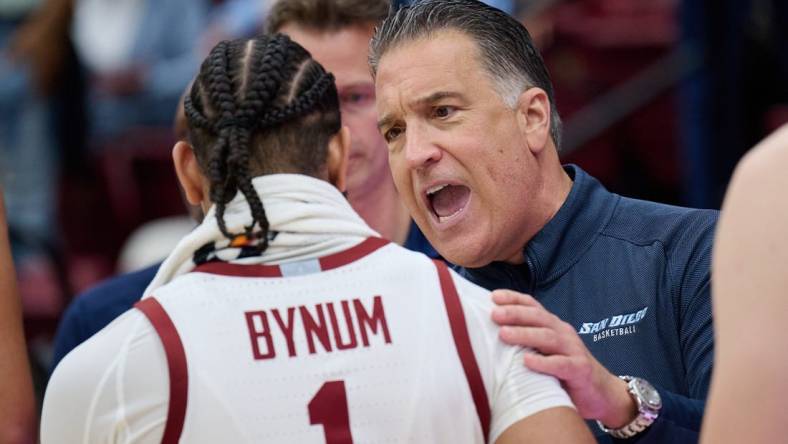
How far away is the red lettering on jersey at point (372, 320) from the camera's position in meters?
2.26

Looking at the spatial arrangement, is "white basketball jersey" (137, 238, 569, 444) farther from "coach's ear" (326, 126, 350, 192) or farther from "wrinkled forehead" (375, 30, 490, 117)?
"wrinkled forehead" (375, 30, 490, 117)

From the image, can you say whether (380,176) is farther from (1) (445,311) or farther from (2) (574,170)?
(1) (445,311)

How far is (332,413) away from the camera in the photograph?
221cm

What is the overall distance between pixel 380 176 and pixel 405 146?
1020 millimetres

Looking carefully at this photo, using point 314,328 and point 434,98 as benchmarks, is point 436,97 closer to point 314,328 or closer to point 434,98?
point 434,98

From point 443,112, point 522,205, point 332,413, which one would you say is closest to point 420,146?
point 443,112

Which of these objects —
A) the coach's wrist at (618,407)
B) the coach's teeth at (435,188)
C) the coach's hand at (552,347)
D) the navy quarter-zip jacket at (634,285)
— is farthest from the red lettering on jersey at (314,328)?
the coach's teeth at (435,188)

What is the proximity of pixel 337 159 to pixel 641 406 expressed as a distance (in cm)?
72

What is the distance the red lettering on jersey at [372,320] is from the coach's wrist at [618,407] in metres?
0.46

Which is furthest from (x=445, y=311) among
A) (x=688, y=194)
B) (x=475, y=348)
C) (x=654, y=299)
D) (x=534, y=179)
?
(x=688, y=194)

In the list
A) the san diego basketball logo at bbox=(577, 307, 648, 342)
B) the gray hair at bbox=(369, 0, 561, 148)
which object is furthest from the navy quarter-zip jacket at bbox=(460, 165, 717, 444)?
the gray hair at bbox=(369, 0, 561, 148)

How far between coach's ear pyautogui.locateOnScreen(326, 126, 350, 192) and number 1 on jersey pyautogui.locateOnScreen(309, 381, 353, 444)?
1.42ft

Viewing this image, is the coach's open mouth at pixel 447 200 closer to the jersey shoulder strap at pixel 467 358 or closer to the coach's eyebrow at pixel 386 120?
the coach's eyebrow at pixel 386 120

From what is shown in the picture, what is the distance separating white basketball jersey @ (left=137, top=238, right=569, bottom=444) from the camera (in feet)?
7.23
